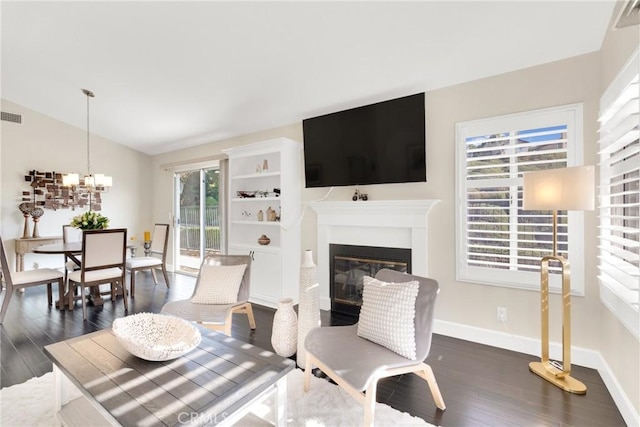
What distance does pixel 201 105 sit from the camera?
410 centimetres

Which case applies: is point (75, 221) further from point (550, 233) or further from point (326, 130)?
point (550, 233)

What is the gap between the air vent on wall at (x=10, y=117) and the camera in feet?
16.2

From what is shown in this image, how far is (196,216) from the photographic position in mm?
5996

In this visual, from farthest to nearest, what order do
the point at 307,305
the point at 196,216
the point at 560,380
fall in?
the point at 196,216
the point at 307,305
the point at 560,380

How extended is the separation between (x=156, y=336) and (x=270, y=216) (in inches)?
102

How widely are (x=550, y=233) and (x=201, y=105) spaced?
4101mm

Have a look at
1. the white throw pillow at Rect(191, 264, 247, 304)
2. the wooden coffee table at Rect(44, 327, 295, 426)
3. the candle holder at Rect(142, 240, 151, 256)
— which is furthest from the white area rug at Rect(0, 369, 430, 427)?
the candle holder at Rect(142, 240, 151, 256)

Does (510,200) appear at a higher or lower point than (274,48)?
lower

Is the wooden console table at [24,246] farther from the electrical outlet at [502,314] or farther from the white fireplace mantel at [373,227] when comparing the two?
the electrical outlet at [502,314]

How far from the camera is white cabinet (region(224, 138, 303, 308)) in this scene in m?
3.95

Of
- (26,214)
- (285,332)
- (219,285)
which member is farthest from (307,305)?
(26,214)

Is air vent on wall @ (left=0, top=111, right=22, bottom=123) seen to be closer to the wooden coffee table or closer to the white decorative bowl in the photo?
the wooden coffee table

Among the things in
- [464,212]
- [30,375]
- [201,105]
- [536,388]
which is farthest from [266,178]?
[536,388]

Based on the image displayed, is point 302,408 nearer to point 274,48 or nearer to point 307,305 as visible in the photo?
point 307,305
